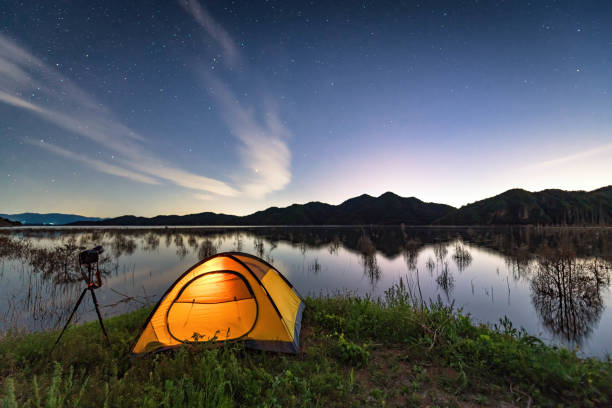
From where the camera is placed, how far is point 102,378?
4.39 metres

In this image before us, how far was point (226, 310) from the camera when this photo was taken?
20.7 ft

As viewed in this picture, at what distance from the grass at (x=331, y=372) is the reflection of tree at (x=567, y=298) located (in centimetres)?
463

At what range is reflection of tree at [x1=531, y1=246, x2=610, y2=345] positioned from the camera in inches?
323

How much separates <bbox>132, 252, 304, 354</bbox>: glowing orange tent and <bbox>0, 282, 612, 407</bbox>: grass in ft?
1.13

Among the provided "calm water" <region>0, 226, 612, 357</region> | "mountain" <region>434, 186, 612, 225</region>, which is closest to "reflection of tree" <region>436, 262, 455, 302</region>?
"calm water" <region>0, 226, 612, 357</region>

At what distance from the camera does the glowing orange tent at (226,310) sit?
17.6ft

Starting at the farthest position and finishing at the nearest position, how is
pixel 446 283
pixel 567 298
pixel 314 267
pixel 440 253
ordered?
pixel 440 253
pixel 314 267
pixel 446 283
pixel 567 298

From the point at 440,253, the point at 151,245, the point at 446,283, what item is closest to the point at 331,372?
the point at 446,283

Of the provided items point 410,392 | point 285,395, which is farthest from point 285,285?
point 410,392

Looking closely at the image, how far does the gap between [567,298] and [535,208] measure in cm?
13237

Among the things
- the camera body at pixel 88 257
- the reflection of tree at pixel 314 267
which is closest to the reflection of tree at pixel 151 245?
the reflection of tree at pixel 314 267

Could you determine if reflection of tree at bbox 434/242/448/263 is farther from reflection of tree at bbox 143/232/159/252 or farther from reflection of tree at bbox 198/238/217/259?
reflection of tree at bbox 143/232/159/252

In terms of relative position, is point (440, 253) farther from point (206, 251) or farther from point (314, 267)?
point (206, 251)

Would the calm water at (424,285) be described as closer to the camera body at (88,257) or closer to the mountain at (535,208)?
the camera body at (88,257)
